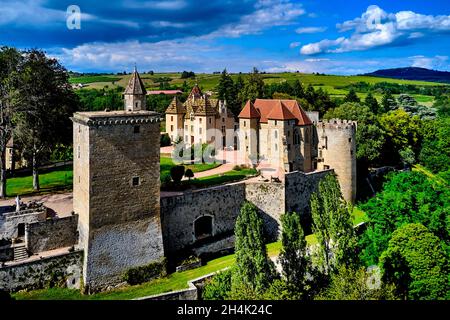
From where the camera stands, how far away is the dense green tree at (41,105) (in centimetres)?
3309

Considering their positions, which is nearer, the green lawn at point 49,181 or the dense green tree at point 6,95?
the dense green tree at point 6,95

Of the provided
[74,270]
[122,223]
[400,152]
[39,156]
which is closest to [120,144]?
[122,223]

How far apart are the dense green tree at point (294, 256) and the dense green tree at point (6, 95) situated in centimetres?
2194

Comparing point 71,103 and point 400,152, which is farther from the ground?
point 71,103

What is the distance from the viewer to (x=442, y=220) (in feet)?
84.1

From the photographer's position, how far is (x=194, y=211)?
30.5 metres

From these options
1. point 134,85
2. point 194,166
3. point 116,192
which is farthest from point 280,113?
point 116,192

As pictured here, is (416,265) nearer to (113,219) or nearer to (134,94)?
(113,219)

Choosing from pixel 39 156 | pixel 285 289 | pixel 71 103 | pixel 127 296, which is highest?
pixel 71 103

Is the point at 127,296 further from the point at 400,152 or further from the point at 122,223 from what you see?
the point at 400,152

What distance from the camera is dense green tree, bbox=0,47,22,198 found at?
32.6 metres

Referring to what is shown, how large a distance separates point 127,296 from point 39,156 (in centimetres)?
1951

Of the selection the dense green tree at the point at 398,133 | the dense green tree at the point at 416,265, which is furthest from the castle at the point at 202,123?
the dense green tree at the point at 416,265

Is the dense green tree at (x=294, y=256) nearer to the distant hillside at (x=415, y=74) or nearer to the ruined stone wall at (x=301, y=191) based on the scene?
the ruined stone wall at (x=301, y=191)
